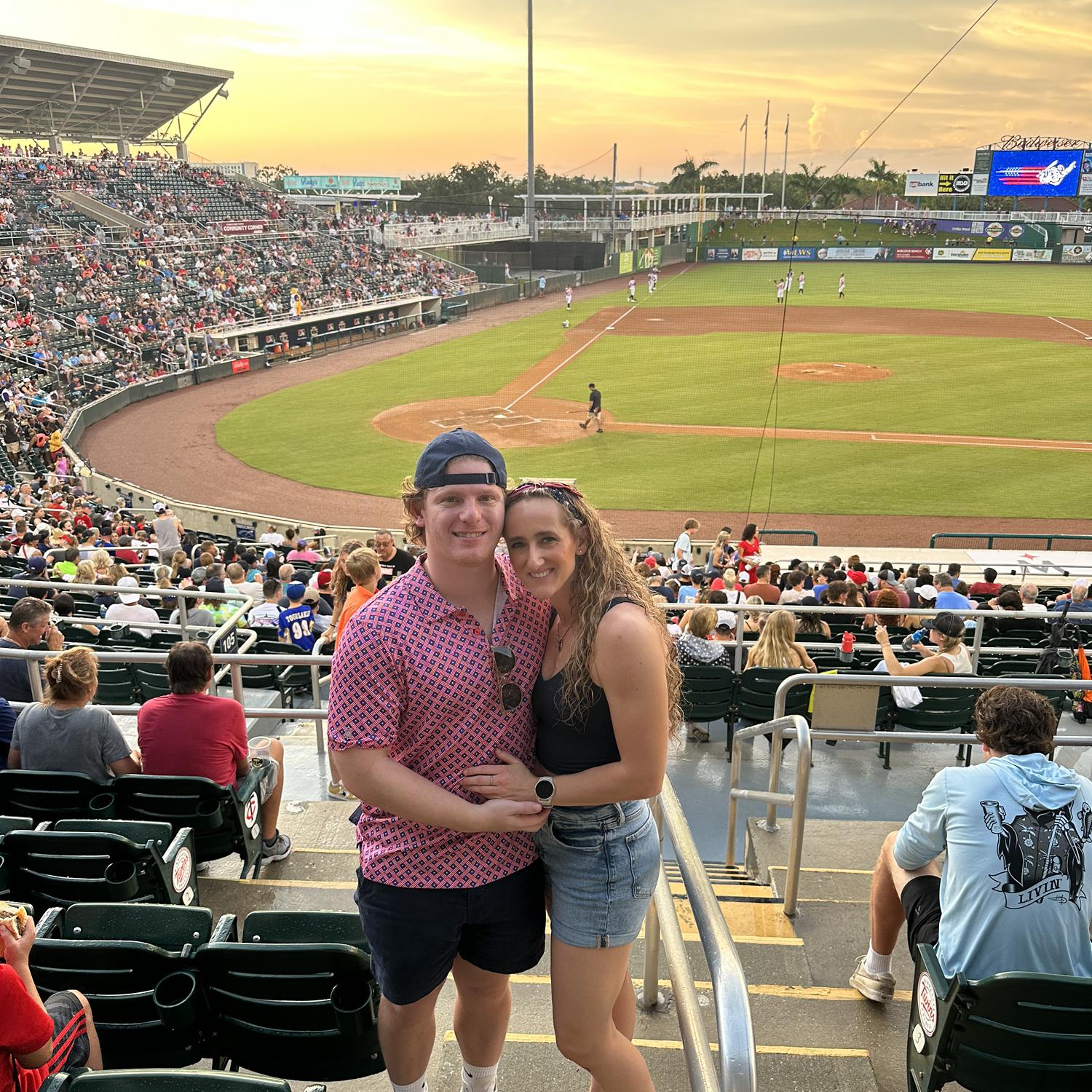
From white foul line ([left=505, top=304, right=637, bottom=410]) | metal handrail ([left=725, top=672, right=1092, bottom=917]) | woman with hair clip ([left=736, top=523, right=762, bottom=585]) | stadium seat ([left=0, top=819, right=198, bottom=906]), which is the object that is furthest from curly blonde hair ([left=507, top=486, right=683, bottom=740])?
white foul line ([left=505, top=304, right=637, bottom=410])

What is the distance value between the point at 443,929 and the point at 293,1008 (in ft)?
2.34

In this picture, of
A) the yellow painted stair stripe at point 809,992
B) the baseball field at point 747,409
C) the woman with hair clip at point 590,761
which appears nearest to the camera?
the woman with hair clip at point 590,761

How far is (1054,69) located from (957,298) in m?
19.3

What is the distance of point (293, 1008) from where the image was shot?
9.41 feet

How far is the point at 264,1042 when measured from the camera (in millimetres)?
2945

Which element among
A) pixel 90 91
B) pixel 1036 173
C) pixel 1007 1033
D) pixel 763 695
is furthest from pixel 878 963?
pixel 1036 173

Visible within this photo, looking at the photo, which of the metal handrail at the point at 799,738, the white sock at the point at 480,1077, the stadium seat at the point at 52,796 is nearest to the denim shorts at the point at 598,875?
the white sock at the point at 480,1077

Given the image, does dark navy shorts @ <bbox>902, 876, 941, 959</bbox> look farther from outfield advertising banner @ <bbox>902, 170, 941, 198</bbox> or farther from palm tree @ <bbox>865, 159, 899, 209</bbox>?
palm tree @ <bbox>865, 159, 899, 209</bbox>

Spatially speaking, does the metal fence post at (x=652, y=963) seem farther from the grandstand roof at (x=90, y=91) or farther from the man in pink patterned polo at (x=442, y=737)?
the grandstand roof at (x=90, y=91)

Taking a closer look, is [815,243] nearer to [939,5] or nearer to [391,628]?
[939,5]

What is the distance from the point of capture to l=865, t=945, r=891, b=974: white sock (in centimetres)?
358

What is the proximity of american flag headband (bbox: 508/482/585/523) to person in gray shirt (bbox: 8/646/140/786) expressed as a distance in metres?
2.99

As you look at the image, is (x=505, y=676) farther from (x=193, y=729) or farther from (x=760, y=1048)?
(x=193, y=729)

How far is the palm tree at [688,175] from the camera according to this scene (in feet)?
284
